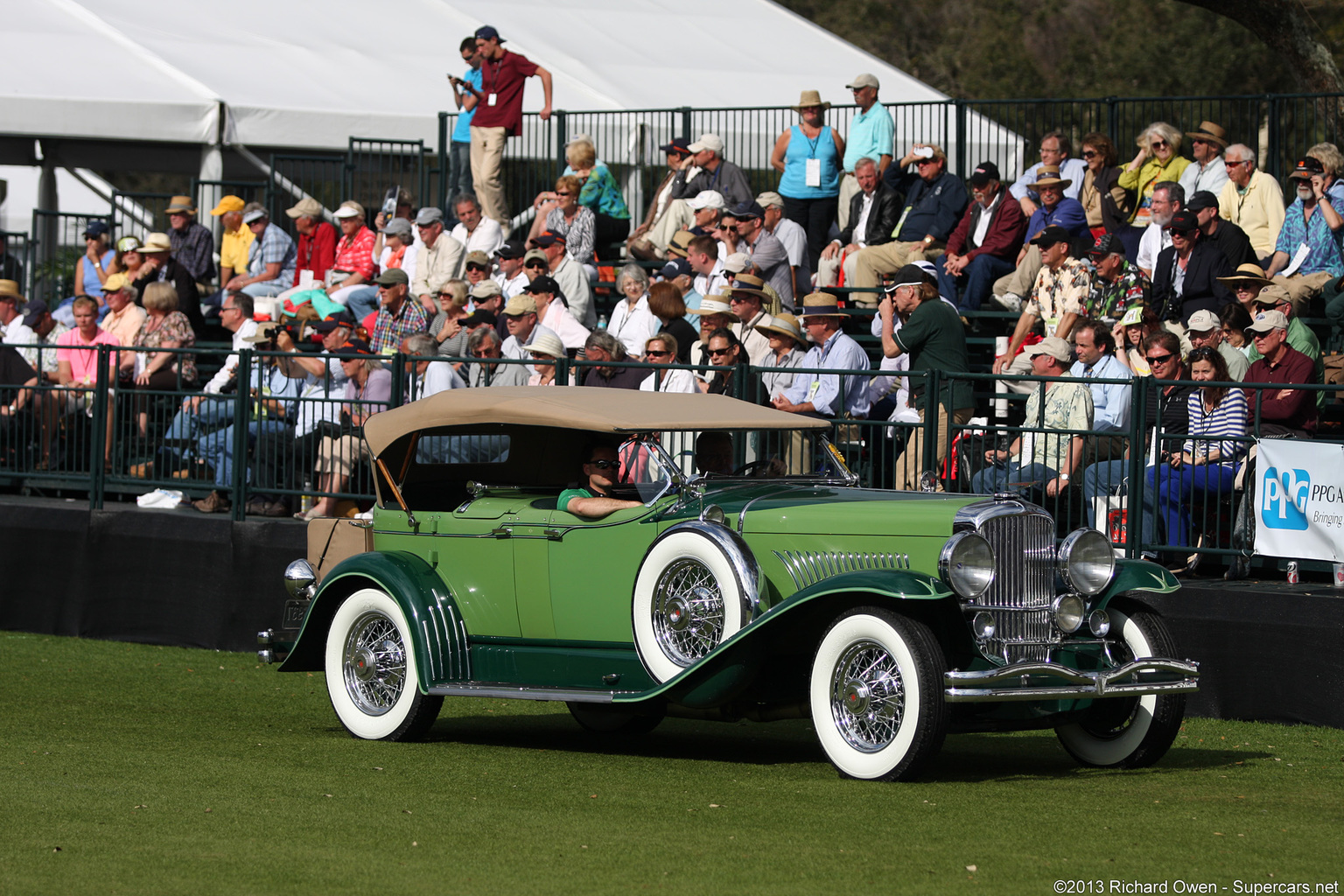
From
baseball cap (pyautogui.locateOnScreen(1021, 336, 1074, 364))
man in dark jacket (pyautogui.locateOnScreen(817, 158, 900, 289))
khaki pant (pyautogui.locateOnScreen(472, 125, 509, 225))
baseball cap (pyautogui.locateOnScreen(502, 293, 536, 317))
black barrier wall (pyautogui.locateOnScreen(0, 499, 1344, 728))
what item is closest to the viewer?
baseball cap (pyautogui.locateOnScreen(1021, 336, 1074, 364))

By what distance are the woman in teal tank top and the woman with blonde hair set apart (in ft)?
8.94

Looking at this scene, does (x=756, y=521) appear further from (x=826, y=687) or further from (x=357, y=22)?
(x=357, y=22)

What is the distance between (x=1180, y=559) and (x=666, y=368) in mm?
3323

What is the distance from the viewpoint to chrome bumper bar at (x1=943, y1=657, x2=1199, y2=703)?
23.6ft

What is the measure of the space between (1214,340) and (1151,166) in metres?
4.08

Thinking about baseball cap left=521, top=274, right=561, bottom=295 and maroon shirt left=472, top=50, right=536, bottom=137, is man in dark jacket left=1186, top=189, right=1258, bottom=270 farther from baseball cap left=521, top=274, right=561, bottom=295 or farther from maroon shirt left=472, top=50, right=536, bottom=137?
maroon shirt left=472, top=50, right=536, bottom=137

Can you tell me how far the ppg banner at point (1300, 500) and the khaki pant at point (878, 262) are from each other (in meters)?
5.90

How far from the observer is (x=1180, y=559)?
10305mm

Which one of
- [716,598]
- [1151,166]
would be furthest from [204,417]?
[1151,166]

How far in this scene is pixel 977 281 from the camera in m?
14.5

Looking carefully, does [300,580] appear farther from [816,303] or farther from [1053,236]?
[1053,236]

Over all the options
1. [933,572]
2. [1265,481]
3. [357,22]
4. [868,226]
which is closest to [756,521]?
[933,572]

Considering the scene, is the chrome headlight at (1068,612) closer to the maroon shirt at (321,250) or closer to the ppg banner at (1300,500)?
the ppg banner at (1300,500)

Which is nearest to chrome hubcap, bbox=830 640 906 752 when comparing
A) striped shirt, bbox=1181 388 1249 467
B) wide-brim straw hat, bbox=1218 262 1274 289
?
striped shirt, bbox=1181 388 1249 467
